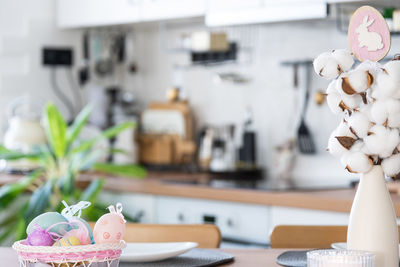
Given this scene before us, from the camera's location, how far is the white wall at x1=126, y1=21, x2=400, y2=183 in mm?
3541

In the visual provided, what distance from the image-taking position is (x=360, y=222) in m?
1.53

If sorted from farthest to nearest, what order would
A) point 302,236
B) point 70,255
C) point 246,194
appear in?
point 246,194 < point 302,236 < point 70,255

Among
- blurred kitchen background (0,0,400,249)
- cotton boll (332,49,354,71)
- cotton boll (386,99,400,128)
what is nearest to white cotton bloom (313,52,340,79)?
cotton boll (332,49,354,71)

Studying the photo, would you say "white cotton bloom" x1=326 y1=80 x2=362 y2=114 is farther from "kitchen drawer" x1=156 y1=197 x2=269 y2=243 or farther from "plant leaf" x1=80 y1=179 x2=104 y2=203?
"plant leaf" x1=80 y1=179 x2=104 y2=203

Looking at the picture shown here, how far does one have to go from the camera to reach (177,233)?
2.14 metres

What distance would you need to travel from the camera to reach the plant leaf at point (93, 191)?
3.20 m

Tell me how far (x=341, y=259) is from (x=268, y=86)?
2.43 m

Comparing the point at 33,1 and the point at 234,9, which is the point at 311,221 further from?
the point at 33,1

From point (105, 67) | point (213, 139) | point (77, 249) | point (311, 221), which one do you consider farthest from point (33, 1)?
point (77, 249)

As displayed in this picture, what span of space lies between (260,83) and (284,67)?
0.56 ft

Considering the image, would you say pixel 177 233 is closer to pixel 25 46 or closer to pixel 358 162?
pixel 358 162

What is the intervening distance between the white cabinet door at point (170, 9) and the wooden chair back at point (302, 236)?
62.2 inches

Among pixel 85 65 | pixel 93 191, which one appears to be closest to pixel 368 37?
pixel 93 191

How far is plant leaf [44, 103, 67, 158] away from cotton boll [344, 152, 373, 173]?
208 centimetres
